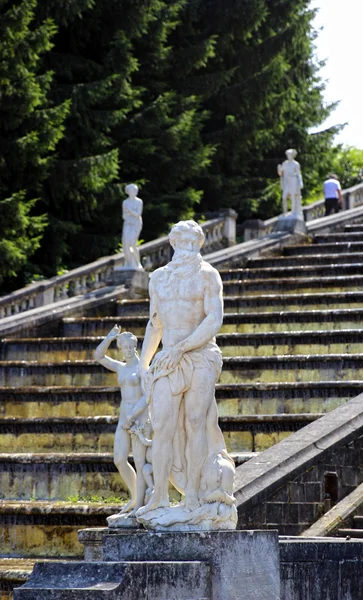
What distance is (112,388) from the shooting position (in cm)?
1964

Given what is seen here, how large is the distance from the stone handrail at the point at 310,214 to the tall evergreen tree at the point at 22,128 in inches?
160

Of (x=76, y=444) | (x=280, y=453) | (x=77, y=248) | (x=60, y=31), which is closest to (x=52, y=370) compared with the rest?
(x=76, y=444)

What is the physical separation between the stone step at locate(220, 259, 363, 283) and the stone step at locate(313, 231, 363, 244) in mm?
2264

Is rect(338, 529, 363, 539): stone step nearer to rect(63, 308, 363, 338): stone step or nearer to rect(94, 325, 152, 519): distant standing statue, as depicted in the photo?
rect(94, 325, 152, 519): distant standing statue

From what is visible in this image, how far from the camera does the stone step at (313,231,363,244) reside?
2853 cm

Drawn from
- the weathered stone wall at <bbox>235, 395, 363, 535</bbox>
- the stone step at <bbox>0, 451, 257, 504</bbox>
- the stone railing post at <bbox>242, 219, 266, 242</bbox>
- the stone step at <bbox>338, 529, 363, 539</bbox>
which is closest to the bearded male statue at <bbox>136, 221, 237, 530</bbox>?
the weathered stone wall at <bbox>235, 395, 363, 535</bbox>

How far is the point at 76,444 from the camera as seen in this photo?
728 inches

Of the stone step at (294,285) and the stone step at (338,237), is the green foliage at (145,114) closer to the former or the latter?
the stone step at (338,237)

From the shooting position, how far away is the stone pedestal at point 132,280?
83.5ft

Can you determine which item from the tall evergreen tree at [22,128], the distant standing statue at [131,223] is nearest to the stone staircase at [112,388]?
the distant standing statue at [131,223]

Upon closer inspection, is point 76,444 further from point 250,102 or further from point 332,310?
point 250,102

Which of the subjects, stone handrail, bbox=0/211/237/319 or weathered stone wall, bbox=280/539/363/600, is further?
stone handrail, bbox=0/211/237/319

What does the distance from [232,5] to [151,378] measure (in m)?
28.5

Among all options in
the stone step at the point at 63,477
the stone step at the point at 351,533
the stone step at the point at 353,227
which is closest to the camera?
the stone step at the point at 351,533
